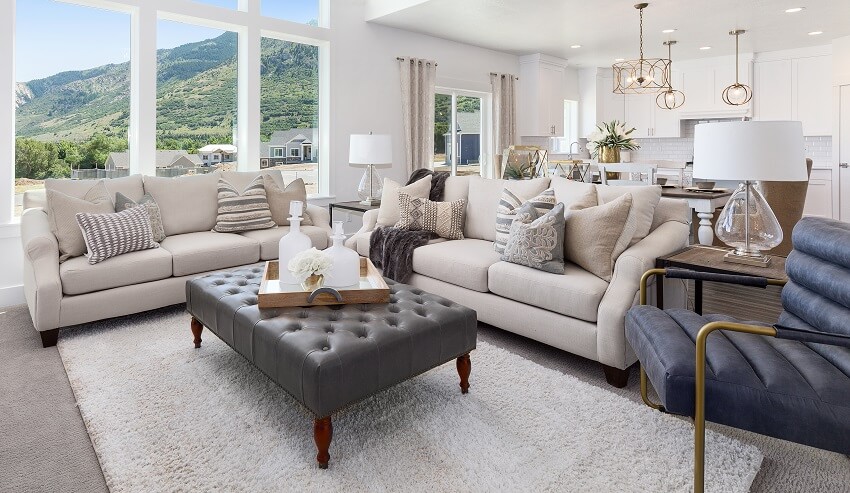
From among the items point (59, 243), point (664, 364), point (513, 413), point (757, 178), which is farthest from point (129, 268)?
point (757, 178)

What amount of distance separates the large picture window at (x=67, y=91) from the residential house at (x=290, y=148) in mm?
1371

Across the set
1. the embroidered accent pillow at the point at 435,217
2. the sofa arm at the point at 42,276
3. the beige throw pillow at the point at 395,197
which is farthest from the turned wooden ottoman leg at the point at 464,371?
the sofa arm at the point at 42,276

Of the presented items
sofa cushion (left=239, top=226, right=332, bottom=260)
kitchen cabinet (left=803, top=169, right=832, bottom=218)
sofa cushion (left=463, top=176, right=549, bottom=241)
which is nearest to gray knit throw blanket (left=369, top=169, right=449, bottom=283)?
sofa cushion (left=463, top=176, right=549, bottom=241)

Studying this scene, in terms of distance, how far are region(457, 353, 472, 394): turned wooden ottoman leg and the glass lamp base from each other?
1411 mm

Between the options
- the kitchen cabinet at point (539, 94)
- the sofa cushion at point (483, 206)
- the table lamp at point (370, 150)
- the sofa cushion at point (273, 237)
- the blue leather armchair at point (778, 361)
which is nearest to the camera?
the blue leather armchair at point (778, 361)

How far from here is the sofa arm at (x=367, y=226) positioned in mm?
4293

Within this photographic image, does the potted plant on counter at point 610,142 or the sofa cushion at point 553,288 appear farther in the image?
the potted plant on counter at point 610,142

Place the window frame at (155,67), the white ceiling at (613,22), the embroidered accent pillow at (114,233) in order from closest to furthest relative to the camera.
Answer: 1. the embroidered accent pillow at (114,233)
2. the window frame at (155,67)
3. the white ceiling at (613,22)

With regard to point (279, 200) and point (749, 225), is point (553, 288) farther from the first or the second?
point (279, 200)

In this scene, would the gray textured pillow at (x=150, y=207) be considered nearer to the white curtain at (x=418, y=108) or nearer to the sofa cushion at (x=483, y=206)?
the sofa cushion at (x=483, y=206)

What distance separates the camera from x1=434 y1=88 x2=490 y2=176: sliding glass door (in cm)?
737

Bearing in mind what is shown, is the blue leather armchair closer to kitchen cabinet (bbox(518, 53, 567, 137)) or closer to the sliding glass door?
the sliding glass door

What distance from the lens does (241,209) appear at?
14.2 feet

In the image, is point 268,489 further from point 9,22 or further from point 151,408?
point 9,22
